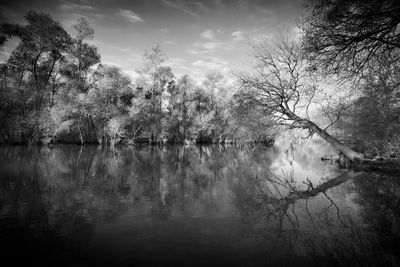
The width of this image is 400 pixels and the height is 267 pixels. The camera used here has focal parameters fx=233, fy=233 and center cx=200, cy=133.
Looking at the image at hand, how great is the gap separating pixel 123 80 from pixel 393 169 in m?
39.4

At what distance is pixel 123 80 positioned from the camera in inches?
1649

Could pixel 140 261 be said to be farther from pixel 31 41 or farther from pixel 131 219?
pixel 31 41

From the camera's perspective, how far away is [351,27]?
694cm

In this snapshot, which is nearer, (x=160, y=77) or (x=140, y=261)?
(x=140, y=261)

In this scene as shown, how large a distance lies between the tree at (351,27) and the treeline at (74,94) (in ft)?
30.6

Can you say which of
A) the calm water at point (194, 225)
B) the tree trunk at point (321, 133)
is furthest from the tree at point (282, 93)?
the calm water at point (194, 225)

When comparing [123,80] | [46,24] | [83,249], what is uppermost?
[46,24]

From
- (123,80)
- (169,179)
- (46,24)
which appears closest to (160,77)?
(123,80)

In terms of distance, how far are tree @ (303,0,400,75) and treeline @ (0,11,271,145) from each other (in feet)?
30.6

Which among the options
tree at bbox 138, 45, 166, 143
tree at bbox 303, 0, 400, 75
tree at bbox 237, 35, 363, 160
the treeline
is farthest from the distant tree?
tree at bbox 303, 0, 400, 75

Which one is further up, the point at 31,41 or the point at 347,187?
the point at 31,41

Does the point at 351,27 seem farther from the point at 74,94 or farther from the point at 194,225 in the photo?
the point at 74,94

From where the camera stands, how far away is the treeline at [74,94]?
29234mm

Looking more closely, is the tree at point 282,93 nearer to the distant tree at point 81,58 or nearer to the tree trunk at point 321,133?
the tree trunk at point 321,133
